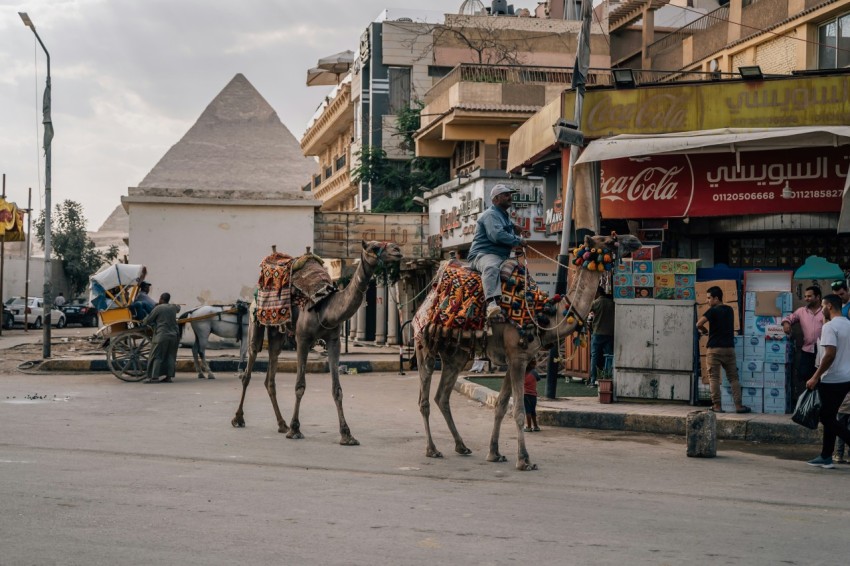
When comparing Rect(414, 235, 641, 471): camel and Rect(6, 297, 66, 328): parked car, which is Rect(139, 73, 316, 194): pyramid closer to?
Rect(6, 297, 66, 328): parked car

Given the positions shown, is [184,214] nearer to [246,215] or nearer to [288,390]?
[246,215]

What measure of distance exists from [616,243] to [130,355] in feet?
41.0

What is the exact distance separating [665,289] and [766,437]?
10.1ft

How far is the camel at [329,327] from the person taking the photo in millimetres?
11969

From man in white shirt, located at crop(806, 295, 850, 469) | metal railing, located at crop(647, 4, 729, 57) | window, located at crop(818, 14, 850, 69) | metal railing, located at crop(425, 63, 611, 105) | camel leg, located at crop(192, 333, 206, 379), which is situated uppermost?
metal railing, located at crop(647, 4, 729, 57)

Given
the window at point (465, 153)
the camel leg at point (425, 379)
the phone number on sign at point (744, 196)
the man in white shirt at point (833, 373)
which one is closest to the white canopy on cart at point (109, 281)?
the camel leg at point (425, 379)

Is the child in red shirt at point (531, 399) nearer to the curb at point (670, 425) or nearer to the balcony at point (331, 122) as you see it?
the curb at point (670, 425)

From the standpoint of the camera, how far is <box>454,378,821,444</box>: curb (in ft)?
42.5

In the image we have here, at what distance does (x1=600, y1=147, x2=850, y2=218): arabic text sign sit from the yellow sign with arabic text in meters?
0.51

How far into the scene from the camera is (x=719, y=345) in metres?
14.2

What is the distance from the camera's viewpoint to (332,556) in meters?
6.13

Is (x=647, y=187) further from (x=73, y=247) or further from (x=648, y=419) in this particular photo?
(x=73, y=247)

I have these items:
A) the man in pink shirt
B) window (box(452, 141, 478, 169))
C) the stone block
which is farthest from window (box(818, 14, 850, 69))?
the stone block

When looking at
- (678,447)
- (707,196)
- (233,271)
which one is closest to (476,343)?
(678,447)
